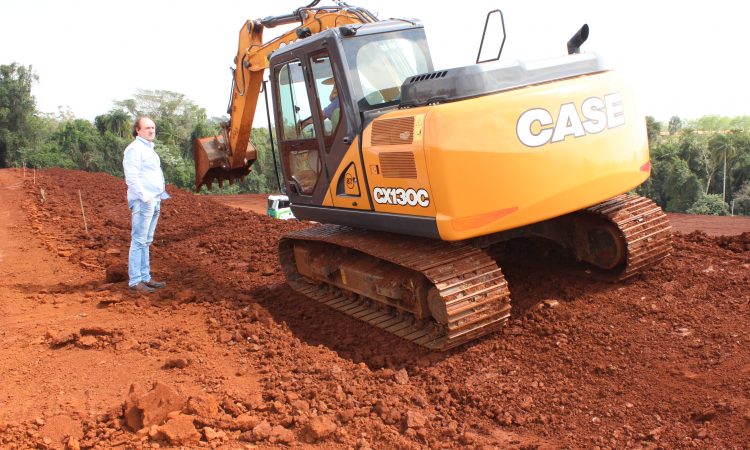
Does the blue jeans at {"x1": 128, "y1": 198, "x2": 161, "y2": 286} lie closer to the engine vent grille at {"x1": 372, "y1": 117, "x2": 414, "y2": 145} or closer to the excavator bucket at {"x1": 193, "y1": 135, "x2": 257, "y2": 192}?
the excavator bucket at {"x1": 193, "y1": 135, "x2": 257, "y2": 192}

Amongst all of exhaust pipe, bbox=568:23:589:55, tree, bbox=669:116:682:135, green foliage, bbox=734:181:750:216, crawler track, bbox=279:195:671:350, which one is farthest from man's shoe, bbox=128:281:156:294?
tree, bbox=669:116:682:135

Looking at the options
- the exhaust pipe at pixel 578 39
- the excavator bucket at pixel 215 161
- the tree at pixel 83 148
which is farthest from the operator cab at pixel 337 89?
the tree at pixel 83 148

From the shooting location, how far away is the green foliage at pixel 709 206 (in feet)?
97.2

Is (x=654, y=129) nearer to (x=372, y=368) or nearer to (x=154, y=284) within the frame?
(x=154, y=284)

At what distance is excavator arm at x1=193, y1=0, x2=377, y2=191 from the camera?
272 inches

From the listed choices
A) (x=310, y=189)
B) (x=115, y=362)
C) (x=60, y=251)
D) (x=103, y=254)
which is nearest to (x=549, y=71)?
(x=310, y=189)

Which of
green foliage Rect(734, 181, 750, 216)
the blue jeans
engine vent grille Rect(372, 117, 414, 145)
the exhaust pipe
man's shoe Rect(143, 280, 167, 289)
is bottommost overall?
green foliage Rect(734, 181, 750, 216)

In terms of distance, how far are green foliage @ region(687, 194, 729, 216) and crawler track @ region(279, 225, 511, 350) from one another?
2841cm

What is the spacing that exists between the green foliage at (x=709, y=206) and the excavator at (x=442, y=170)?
2698 centimetres

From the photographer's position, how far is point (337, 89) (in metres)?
5.42

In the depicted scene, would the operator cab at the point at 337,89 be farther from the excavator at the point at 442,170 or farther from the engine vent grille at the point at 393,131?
the engine vent grille at the point at 393,131

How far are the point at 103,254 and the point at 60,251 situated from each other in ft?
2.28

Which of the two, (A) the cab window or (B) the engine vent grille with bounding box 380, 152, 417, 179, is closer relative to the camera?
(B) the engine vent grille with bounding box 380, 152, 417, 179

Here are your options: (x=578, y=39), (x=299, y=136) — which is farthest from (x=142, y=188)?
(x=578, y=39)
